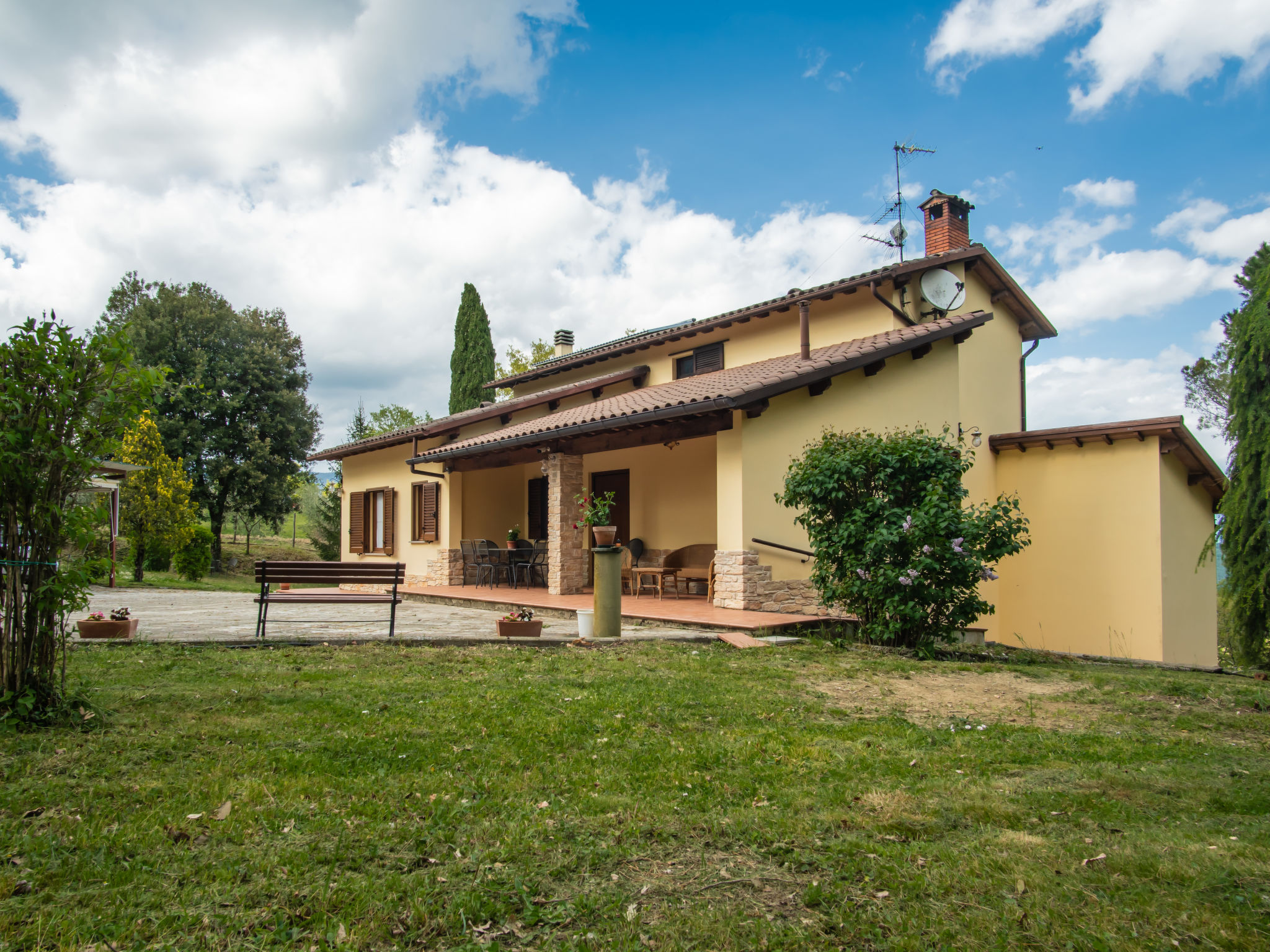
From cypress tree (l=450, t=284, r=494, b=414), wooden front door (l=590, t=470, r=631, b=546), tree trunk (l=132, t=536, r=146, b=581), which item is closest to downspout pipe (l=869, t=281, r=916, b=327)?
wooden front door (l=590, t=470, r=631, b=546)

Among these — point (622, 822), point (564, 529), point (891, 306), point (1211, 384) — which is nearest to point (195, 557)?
point (564, 529)

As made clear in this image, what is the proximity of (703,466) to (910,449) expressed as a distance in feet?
18.7

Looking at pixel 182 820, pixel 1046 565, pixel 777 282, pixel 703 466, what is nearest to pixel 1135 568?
pixel 1046 565

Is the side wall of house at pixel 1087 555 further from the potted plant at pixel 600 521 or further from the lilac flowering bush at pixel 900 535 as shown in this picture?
the potted plant at pixel 600 521

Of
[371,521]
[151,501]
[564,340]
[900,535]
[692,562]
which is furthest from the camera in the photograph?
[564,340]

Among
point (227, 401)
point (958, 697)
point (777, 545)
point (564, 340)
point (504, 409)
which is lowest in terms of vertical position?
point (958, 697)

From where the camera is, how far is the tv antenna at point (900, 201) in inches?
629

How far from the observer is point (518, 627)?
8.09m

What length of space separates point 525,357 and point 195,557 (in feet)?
54.2

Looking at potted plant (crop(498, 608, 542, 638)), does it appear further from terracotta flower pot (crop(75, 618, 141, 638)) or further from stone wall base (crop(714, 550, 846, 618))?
terracotta flower pot (crop(75, 618, 141, 638))

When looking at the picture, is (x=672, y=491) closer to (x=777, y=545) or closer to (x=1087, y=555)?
(x=777, y=545)

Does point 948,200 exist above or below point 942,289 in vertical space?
above

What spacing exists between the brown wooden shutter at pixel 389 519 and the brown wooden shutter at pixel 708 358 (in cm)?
776

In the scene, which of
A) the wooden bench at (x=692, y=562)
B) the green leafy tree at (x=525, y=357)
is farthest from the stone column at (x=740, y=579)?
the green leafy tree at (x=525, y=357)
